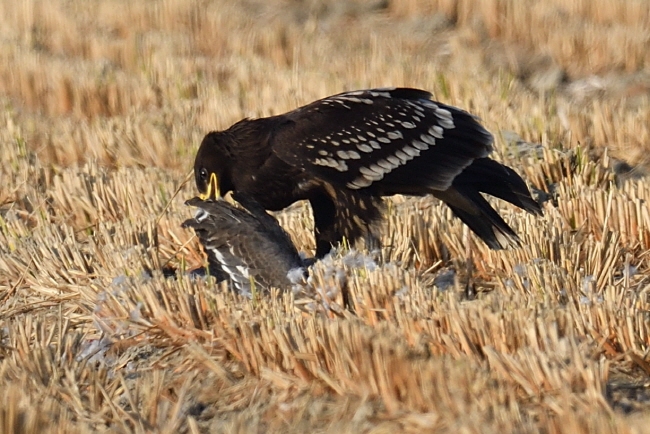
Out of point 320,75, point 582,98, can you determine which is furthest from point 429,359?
point 582,98

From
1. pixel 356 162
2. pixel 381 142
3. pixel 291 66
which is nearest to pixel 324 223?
pixel 356 162

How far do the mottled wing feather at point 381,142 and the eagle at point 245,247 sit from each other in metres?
0.40

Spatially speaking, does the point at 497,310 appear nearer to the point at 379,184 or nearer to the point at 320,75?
the point at 379,184

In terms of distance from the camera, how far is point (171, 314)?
4480 millimetres

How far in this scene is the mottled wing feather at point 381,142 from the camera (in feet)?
18.3

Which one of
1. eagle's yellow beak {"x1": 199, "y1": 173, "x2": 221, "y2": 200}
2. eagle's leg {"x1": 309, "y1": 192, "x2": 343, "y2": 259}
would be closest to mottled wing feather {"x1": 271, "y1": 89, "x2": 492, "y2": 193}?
eagle's leg {"x1": 309, "y1": 192, "x2": 343, "y2": 259}

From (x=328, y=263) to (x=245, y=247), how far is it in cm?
57

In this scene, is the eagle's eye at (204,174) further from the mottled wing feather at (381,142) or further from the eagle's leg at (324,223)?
the eagle's leg at (324,223)

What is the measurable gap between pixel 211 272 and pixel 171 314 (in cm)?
91

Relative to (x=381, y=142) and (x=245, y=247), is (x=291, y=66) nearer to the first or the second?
(x=381, y=142)

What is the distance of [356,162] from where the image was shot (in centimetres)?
566

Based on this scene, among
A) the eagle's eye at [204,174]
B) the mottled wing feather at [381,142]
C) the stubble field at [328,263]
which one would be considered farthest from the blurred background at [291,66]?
the eagle's eye at [204,174]

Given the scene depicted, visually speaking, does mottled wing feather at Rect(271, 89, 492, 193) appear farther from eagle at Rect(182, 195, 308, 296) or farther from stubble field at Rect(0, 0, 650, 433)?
eagle at Rect(182, 195, 308, 296)

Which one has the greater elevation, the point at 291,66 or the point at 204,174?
the point at 204,174
